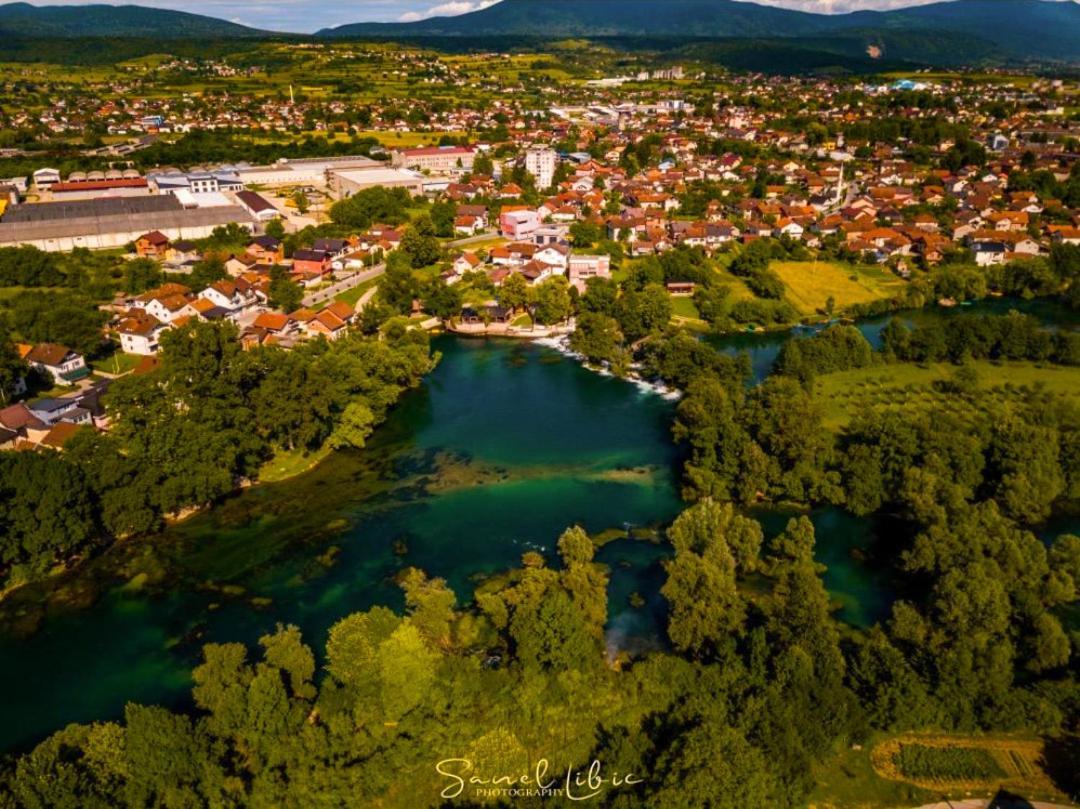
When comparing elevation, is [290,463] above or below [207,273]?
below

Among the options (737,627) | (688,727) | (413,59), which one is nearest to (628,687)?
(688,727)

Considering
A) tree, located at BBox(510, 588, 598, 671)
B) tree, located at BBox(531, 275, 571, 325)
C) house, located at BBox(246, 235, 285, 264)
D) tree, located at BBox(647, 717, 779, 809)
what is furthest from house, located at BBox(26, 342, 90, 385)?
tree, located at BBox(647, 717, 779, 809)

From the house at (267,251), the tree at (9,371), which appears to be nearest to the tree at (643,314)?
the house at (267,251)

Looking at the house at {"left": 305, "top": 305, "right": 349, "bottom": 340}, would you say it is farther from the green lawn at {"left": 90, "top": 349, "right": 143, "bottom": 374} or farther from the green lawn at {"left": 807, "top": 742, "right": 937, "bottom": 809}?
the green lawn at {"left": 807, "top": 742, "right": 937, "bottom": 809}

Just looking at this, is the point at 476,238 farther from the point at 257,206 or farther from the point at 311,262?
the point at 257,206

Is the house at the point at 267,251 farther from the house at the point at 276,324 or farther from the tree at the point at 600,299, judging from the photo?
the tree at the point at 600,299

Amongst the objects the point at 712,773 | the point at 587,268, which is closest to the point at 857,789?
the point at 712,773
